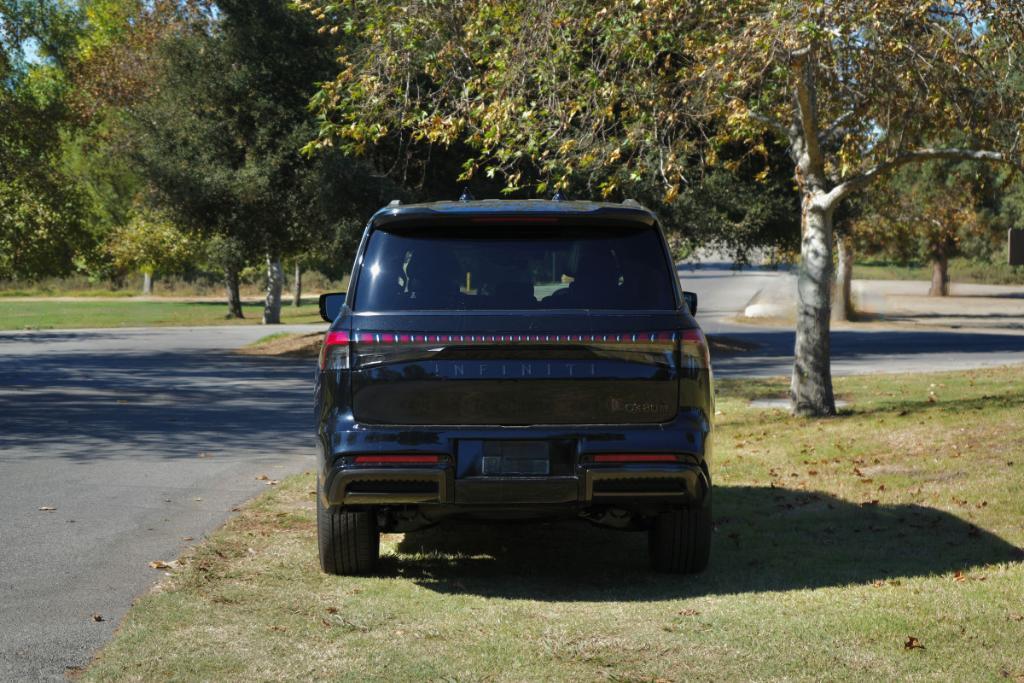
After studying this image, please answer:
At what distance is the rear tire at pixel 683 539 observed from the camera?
660 centimetres

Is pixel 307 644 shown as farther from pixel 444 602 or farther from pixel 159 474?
pixel 159 474

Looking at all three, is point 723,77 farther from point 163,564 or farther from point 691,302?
point 163,564

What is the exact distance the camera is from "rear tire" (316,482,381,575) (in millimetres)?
6609

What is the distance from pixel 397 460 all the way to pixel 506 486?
20.9 inches

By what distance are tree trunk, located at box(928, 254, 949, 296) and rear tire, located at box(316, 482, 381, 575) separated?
52.2 m

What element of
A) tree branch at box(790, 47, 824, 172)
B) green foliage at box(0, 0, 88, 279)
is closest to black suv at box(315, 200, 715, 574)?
tree branch at box(790, 47, 824, 172)

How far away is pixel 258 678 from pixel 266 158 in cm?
2031

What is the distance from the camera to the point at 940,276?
183 ft

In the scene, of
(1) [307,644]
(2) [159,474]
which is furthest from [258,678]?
(2) [159,474]

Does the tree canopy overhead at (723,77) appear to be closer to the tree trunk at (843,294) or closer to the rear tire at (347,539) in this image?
the rear tire at (347,539)

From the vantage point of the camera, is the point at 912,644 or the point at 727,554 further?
the point at 727,554

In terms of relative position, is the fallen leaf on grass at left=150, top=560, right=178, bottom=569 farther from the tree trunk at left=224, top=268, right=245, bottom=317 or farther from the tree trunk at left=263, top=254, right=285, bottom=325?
the tree trunk at left=224, top=268, right=245, bottom=317

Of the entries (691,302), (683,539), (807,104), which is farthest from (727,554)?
(807,104)

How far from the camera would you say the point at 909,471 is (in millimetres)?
10250
